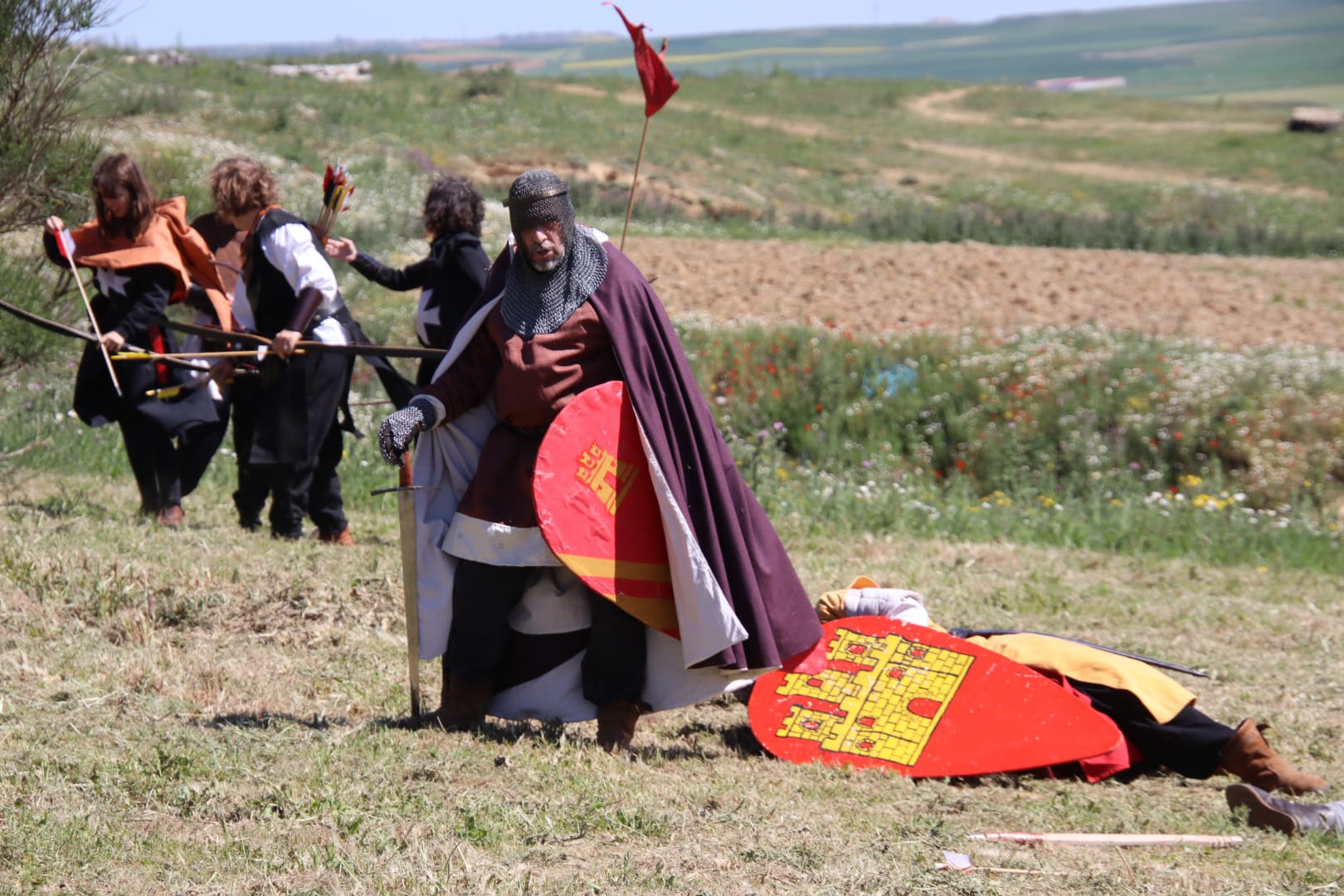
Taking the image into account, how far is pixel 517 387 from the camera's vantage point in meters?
4.26

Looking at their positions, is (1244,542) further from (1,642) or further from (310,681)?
(1,642)

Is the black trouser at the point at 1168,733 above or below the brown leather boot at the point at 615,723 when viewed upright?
below

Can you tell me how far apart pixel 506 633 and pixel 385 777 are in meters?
0.64

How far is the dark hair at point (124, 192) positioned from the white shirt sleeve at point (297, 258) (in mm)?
715

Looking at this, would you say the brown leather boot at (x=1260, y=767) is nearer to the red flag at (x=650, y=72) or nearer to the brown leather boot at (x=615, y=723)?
the brown leather boot at (x=615, y=723)

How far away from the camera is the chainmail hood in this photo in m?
4.19

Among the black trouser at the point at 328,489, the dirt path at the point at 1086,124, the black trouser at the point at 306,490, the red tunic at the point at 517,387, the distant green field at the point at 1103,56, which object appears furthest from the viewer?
the distant green field at the point at 1103,56

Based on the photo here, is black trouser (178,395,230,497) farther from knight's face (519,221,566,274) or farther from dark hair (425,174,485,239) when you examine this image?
knight's face (519,221,566,274)

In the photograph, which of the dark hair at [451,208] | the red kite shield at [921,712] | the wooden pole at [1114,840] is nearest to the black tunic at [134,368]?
the dark hair at [451,208]

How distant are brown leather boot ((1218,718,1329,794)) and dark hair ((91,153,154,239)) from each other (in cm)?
494

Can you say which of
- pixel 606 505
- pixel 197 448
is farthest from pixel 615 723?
pixel 197 448

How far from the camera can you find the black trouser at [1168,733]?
4723mm

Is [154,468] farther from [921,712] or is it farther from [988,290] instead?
[988,290]

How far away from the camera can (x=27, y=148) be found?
7.12 metres
